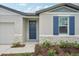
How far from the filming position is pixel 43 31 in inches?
709

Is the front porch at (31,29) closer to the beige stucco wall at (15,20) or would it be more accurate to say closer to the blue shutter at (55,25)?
the beige stucco wall at (15,20)

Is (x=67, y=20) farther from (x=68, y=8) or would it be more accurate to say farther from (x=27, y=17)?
(x=27, y=17)

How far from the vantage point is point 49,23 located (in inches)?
698

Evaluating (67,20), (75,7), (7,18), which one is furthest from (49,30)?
(7,18)

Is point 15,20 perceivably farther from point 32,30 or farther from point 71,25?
point 71,25

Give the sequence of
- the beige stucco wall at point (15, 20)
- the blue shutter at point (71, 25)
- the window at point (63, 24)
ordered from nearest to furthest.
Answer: the blue shutter at point (71, 25) < the window at point (63, 24) < the beige stucco wall at point (15, 20)

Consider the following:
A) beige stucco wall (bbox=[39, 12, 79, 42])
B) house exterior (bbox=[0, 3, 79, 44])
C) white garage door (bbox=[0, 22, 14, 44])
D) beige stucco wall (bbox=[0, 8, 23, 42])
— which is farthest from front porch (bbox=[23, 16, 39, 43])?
beige stucco wall (bbox=[39, 12, 79, 42])

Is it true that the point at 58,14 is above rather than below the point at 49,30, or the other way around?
above

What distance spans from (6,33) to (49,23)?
14.6 feet

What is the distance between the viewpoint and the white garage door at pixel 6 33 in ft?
63.9

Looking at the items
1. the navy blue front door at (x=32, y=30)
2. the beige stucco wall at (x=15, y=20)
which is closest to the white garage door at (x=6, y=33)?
the beige stucco wall at (x=15, y=20)

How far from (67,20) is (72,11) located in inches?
34.5

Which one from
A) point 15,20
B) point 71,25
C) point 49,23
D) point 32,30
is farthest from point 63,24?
point 32,30

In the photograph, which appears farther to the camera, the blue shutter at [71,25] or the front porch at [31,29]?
the front porch at [31,29]
